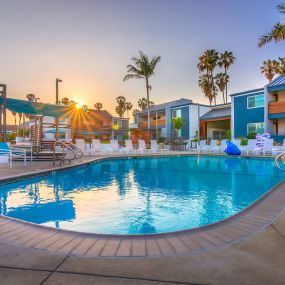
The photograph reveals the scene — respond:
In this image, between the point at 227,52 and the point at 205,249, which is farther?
the point at 227,52

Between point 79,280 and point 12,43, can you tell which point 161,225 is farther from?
point 12,43

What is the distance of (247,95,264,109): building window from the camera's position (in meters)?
23.1

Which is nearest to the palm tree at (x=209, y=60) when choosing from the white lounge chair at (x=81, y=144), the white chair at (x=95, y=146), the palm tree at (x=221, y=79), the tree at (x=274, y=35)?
the palm tree at (x=221, y=79)

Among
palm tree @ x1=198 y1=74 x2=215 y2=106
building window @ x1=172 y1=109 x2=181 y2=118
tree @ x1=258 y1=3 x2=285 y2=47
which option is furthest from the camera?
palm tree @ x1=198 y1=74 x2=215 y2=106

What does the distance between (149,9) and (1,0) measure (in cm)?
755

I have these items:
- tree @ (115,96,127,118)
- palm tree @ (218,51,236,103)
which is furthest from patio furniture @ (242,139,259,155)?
tree @ (115,96,127,118)

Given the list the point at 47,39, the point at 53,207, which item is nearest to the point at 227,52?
the point at 47,39

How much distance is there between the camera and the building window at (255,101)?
909 inches

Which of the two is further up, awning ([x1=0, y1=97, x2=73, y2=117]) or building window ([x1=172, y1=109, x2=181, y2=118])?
building window ([x1=172, y1=109, x2=181, y2=118])

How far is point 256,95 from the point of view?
925 inches

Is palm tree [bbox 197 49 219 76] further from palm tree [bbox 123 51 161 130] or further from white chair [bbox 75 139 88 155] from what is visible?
white chair [bbox 75 139 88 155]

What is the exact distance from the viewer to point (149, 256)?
236 cm

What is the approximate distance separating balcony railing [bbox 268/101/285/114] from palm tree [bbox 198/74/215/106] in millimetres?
16211

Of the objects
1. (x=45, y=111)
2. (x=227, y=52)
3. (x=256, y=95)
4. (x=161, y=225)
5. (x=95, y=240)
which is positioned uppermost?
(x=227, y=52)
